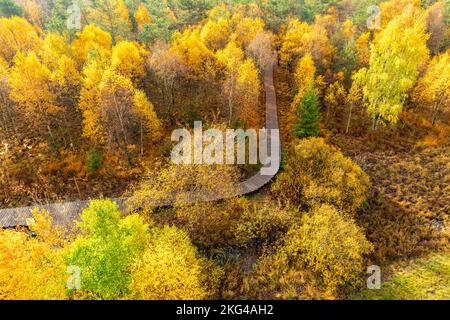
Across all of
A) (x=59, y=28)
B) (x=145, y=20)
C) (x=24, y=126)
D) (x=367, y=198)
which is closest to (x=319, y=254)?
(x=367, y=198)

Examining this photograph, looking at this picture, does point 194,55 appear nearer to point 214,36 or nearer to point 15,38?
point 214,36

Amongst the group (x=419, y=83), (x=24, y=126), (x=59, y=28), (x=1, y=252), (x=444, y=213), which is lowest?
(x=444, y=213)

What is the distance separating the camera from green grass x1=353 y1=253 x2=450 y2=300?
25359mm

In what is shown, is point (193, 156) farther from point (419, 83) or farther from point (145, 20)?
point (145, 20)

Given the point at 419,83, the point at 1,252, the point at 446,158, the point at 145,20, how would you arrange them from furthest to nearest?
the point at 145,20, the point at 419,83, the point at 446,158, the point at 1,252

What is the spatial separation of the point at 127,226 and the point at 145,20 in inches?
2368

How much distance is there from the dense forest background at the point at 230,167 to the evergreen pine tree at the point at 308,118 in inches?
7.2

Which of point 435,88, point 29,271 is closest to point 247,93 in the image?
point 435,88

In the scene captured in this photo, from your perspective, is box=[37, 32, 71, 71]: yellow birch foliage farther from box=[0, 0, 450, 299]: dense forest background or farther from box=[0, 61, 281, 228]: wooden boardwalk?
box=[0, 61, 281, 228]: wooden boardwalk

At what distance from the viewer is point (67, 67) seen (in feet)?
136

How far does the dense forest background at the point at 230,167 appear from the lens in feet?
80.0

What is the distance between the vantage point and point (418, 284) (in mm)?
26359

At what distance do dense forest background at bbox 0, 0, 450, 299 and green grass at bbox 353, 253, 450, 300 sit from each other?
0.13m
